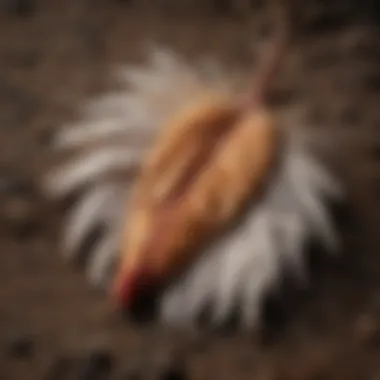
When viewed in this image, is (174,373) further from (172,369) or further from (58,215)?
(58,215)

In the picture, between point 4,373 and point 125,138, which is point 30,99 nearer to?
point 125,138

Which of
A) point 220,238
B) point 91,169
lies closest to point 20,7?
point 91,169

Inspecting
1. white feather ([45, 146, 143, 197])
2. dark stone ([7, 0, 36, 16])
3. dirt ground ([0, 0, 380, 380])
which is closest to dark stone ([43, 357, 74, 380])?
dirt ground ([0, 0, 380, 380])

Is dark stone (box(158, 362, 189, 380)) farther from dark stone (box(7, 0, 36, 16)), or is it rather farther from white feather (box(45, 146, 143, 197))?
dark stone (box(7, 0, 36, 16))

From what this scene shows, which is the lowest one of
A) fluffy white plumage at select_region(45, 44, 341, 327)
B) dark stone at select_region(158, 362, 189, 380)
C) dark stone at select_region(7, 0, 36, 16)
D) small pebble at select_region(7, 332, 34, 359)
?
dark stone at select_region(158, 362, 189, 380)

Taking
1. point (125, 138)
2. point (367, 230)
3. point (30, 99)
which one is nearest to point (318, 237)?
point (367, 230)

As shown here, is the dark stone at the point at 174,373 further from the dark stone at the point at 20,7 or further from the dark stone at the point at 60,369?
the dark stone at the point at 20,7

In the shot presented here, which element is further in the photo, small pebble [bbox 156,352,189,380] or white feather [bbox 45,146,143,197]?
white feather [bbox 45,146,143,197]

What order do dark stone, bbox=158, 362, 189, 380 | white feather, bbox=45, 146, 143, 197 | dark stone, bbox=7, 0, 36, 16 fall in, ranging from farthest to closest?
dark stone, bbox=7, 0, 36, 16
white feather, bbox=45, 146, 143, 197
dark stone, bbox=158, 362, 189, 380
